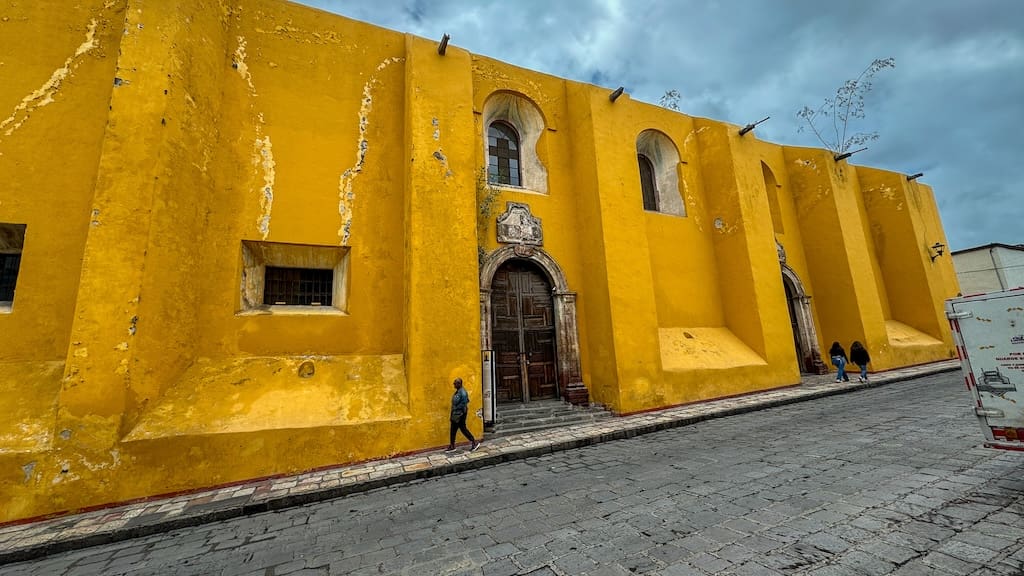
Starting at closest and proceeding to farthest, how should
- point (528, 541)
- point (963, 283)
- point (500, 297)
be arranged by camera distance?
1. point (528, 541)
2. point (500, 297)
3. point (963, 283)

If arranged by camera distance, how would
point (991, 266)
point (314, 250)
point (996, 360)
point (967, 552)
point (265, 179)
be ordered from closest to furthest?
point (967, 552) → point (996, 360) → point (265, 179) → point (314, 250) → point (991, 266)

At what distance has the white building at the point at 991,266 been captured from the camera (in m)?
→ 20.9

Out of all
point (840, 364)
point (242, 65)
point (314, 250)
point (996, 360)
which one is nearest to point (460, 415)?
point (314, 250)

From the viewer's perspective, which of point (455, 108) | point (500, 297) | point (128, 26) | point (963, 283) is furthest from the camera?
point (963, 283)

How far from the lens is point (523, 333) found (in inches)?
350

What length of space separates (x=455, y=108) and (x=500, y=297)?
4.01 m

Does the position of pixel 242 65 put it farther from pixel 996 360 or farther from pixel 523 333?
pixel 996 360

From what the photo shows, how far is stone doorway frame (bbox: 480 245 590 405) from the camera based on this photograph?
332 inches

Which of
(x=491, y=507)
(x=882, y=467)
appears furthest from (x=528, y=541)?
(x=882, y=467)

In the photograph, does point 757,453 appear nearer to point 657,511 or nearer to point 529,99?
point 657,511

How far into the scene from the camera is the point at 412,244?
689 centimetres

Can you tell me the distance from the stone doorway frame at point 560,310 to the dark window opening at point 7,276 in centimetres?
721

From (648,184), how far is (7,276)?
43.5 ft

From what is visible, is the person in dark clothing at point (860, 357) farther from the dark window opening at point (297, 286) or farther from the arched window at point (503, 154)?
the dark window opening at point (297, 286)
